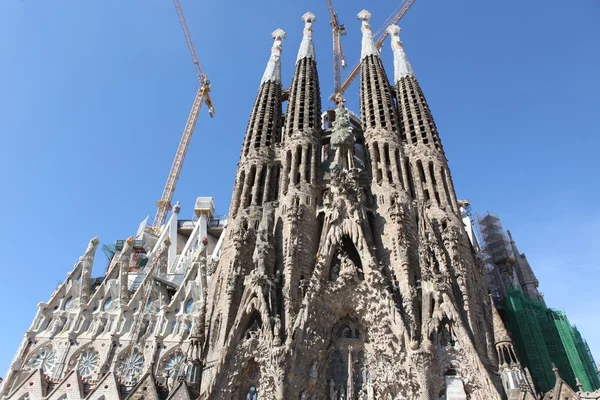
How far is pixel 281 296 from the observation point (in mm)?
19984

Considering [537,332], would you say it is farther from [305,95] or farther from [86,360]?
[86,360]

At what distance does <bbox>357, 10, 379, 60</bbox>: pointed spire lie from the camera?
34.6 meters

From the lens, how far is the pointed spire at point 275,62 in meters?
33.2

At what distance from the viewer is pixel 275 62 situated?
3462 cm

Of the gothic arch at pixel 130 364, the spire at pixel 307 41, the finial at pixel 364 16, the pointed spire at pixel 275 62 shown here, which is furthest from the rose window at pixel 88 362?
the finial at pixel 364 16

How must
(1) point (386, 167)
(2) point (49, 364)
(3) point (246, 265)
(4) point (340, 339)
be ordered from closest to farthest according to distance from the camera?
1. (4) point (340, 339)
2. (3) point (246, 265)
3. (2) point (49, 364)
4. (1) point (386, 167)

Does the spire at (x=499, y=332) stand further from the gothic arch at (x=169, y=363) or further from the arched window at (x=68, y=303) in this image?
the arched window at (x=68, y=303)

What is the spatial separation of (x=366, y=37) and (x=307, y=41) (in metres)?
5.00

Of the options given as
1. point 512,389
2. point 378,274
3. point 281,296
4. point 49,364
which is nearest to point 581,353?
point 512,389

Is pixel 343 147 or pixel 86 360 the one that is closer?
pixel 86 360

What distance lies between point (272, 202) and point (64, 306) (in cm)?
1422

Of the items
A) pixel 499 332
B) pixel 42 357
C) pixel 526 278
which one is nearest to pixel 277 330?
pixel 499 332

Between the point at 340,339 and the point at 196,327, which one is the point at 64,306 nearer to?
the point at 196,327

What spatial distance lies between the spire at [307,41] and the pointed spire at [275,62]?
1.76 m
